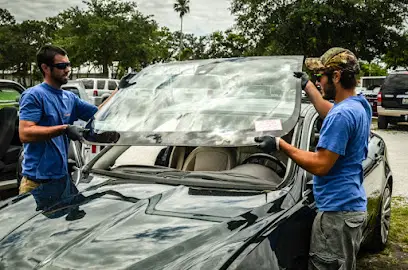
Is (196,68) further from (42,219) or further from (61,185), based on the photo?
(42,219)

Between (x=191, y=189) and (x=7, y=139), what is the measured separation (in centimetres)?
408

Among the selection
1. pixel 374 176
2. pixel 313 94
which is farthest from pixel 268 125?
pixel 374 176

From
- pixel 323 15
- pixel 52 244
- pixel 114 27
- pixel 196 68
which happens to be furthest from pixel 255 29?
pixel 52 244

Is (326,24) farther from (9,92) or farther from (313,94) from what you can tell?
(313,94)

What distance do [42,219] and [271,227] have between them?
1.23 metres

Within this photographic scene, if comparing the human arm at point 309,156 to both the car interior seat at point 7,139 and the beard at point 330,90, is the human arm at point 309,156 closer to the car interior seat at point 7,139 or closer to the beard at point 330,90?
the beard at point 330,90

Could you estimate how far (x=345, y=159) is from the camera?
2.65 meters

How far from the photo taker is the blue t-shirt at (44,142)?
3711 mm

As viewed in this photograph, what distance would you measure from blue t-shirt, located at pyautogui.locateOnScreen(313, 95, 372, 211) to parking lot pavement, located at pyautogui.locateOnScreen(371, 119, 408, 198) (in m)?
4.62

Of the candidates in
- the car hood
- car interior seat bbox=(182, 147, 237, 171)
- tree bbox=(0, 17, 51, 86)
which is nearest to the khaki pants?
the car hood

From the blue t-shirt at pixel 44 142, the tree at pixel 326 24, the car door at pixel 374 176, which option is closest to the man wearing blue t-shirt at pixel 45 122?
the blue t-shirt at pixel 44 142

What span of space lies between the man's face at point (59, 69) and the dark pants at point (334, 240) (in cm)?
235

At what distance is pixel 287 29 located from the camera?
2534 centimetres

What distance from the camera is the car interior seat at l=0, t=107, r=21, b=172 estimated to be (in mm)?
6066
